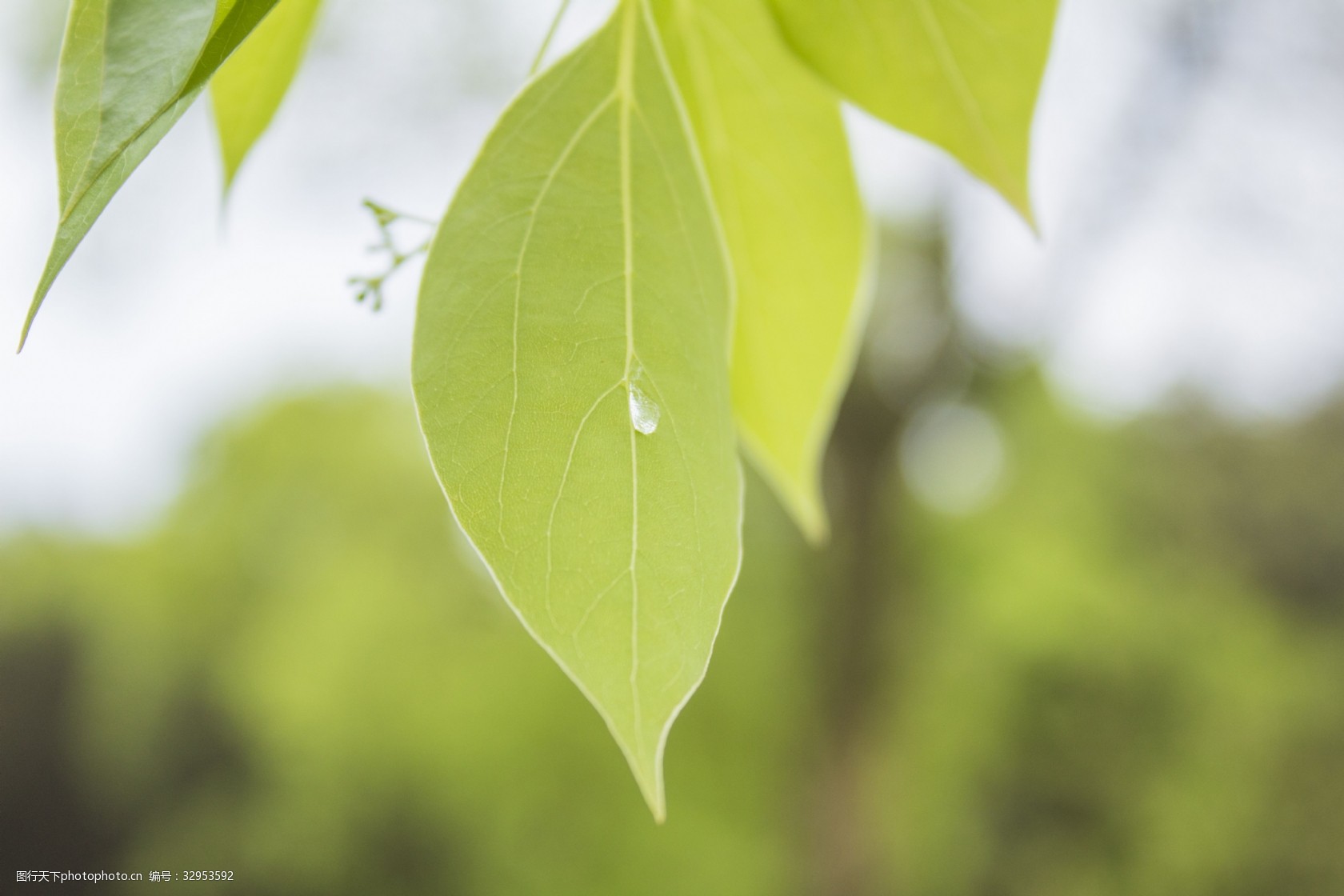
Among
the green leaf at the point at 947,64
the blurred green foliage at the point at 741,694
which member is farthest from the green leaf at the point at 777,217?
the blurred green foliage at the point at 741,694

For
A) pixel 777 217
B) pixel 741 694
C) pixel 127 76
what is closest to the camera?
pixel 127 76

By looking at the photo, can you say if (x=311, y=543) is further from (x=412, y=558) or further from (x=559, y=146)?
(x=559, y=146)

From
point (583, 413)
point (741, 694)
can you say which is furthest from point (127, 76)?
point (741, 694)

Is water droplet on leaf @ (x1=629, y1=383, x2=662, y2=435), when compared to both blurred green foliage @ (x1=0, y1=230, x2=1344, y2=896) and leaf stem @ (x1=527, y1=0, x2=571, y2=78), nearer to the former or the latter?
leaf stem @ (x1=527, y1=0, x2=571, y2=78)

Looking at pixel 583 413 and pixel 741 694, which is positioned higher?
pixel 583 413

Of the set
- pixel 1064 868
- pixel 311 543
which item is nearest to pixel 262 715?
pixel 311 543

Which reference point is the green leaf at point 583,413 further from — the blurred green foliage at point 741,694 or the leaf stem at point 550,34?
the blurred green foliage at point 741,694

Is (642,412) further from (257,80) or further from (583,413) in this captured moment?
(257,80)
